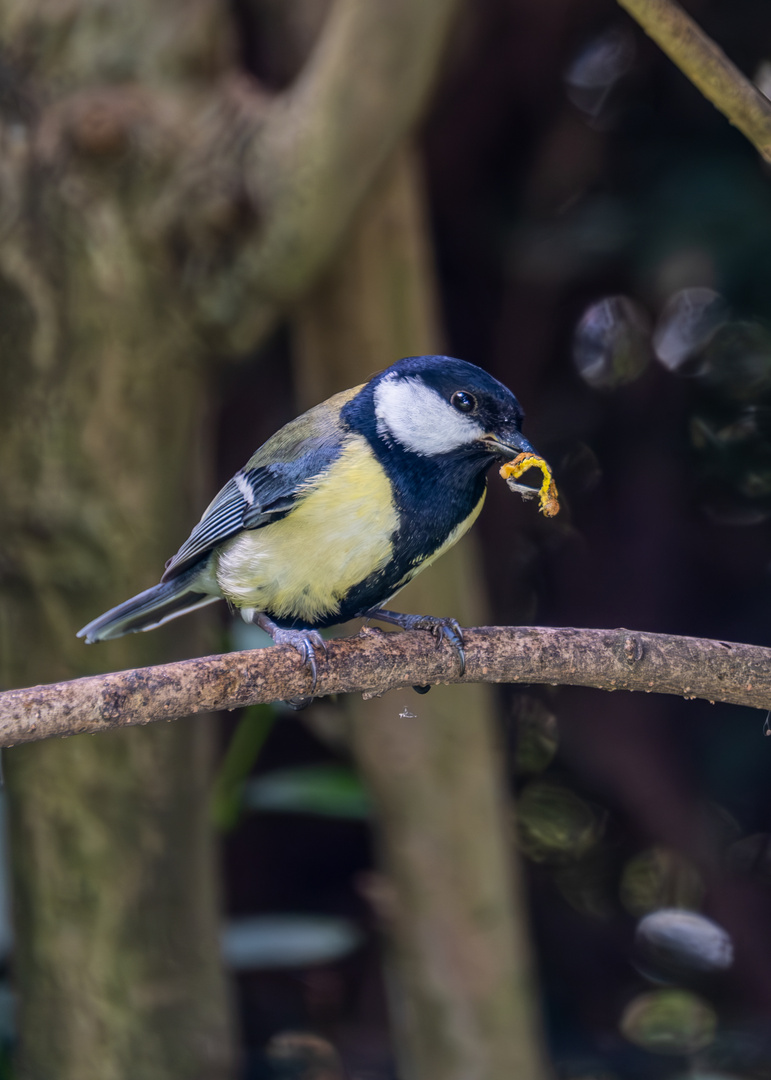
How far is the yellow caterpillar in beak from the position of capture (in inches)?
48.2

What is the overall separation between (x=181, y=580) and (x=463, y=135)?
179 centimetres

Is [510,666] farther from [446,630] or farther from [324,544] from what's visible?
[324,544]

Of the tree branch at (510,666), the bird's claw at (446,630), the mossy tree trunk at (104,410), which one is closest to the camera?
the tree branch at (510,666)

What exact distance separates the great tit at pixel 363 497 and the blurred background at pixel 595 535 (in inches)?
34.6

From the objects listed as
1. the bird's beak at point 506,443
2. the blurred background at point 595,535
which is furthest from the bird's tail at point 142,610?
the blurred background at point 595,535

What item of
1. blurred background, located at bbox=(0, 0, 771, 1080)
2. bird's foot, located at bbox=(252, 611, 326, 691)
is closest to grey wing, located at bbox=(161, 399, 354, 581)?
bird's foot, located at bbox=(252, 611, 326, 691)

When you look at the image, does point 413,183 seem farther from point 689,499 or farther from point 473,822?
point 473,822

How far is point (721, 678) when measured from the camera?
48.6 inches

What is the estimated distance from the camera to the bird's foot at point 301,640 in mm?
1221

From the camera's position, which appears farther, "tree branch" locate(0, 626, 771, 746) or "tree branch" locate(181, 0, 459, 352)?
"tree branch" locate(181, 0, 459, 352)

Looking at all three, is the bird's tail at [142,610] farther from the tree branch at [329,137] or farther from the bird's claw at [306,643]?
the tree branch at [329,137]

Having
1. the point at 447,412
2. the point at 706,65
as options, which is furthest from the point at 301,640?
the point at 706,65

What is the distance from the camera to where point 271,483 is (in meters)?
1.46

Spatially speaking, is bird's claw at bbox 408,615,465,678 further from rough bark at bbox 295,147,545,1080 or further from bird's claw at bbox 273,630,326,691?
rough bark at bbox 295,147,545,1080
